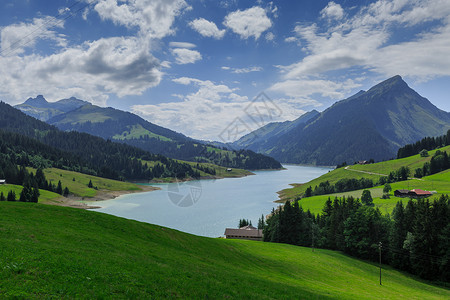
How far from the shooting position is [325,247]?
234 feet

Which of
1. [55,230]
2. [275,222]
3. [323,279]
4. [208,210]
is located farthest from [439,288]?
[208,210]

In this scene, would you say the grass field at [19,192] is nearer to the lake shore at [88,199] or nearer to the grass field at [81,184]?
the lake shore at [88,199]

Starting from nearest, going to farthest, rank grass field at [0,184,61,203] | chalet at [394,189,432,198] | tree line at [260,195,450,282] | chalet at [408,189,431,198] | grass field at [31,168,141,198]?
tree line at [260,195,450,282] < chalet at [408,189,431,198] < chalet at [394,189,432,198] < grass field at [0,184,61,203] < grass field at [31,168,141,198]

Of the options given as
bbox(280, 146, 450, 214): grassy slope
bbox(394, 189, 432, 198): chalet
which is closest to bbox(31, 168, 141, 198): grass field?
bbox(280, 146, 450, 214): grassy slope

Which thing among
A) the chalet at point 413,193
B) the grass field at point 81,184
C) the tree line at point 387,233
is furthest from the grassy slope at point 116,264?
the grass field at point 81,184

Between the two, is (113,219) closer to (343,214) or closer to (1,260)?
(1,260)

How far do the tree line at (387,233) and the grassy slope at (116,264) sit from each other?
12.1 metres

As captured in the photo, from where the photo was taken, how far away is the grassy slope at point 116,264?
14117mm

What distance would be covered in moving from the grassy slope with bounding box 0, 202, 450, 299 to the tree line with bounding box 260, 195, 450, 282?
12117 millimetres

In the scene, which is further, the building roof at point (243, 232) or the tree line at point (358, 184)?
the tree line at point (358, 184)

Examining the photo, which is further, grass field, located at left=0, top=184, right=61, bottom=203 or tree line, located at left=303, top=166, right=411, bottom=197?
tree line, located at left=303, top=166, right=411, bottom=197

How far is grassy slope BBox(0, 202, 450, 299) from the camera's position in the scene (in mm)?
14117

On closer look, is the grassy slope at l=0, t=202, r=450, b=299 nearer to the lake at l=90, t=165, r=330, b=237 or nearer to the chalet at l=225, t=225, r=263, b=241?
the chalet at l=225, t=225, r=263, b=241

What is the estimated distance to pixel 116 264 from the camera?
62.5ft
